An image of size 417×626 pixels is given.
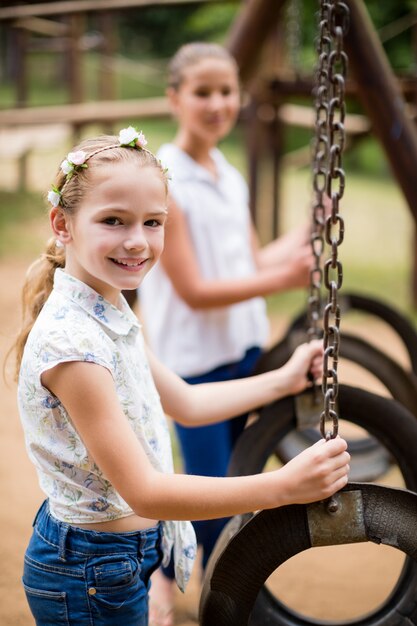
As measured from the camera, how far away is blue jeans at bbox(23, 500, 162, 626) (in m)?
1.48

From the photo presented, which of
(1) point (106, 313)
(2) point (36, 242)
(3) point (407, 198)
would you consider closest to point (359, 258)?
(2) point (36, 242)

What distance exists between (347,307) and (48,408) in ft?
4.84

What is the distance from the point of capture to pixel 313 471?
1.36 meters

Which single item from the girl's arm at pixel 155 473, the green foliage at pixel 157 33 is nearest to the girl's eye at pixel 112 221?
the girl's arm at pixel 155 473

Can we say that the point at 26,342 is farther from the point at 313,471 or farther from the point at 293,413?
the point at 293,413

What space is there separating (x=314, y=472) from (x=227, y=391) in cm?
47

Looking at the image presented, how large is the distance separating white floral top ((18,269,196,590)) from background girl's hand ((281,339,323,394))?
1.35 ft

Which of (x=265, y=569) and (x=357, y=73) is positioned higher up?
(x=357, y=73)

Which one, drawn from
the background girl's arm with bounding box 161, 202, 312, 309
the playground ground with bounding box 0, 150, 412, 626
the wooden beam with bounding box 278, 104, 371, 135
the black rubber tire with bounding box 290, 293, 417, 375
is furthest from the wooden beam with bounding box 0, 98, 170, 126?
the background girl's arm with bounding box 161, 202, 312, 309

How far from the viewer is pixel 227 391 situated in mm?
1813

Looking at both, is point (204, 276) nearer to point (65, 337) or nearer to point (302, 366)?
point (302, 366)

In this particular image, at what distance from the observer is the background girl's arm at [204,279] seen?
7.91ft

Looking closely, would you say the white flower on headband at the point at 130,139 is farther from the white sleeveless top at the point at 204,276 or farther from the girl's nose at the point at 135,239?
the white sleeveless top at the point at 204,276

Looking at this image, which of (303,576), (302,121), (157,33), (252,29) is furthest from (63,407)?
(157,33)
